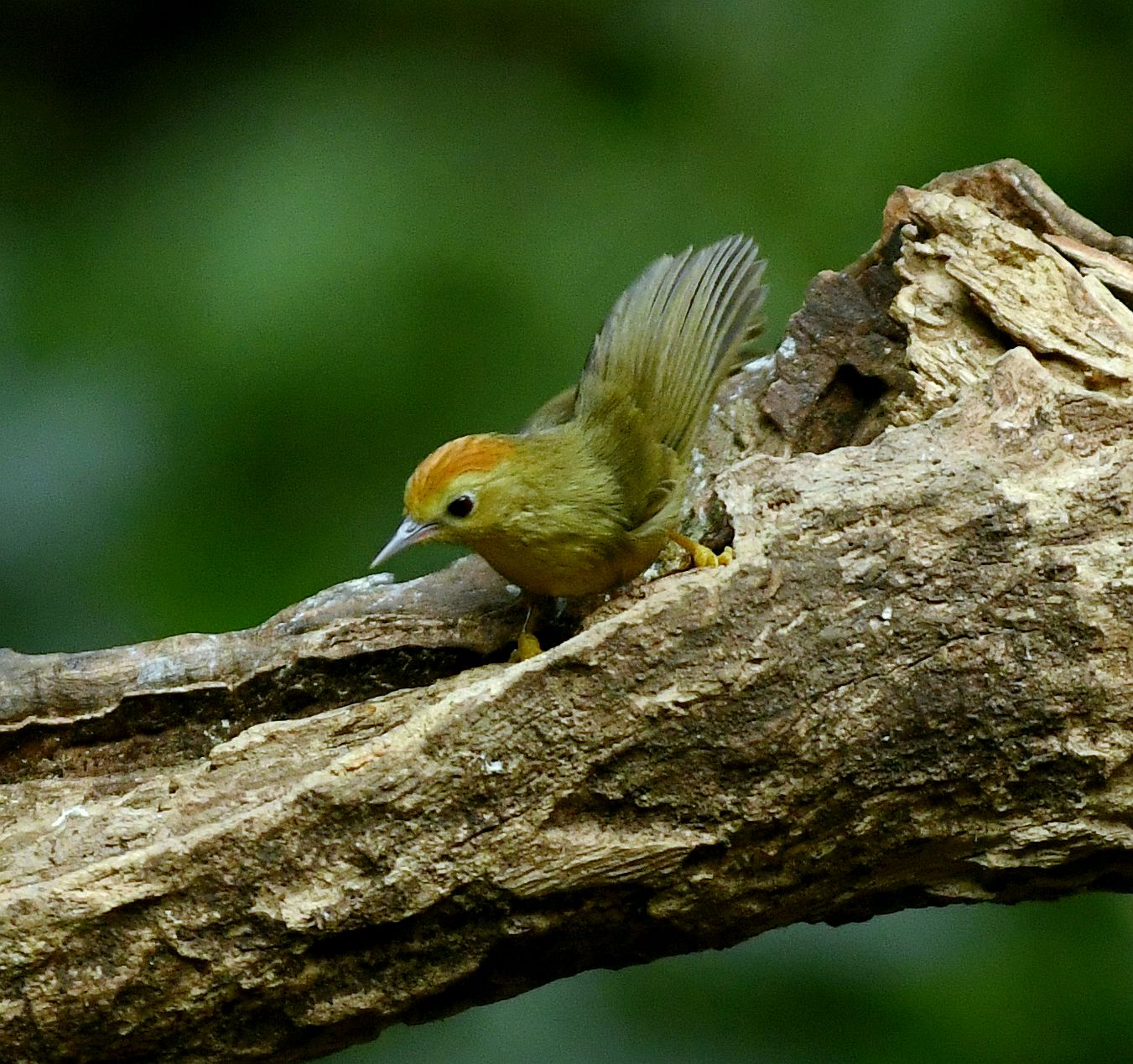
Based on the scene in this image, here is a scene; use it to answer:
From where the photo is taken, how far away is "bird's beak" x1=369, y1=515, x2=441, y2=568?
3246mm

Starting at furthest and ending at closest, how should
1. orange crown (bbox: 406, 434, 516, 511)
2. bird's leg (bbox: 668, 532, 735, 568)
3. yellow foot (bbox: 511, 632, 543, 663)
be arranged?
orange crown (bbox: 406, 434, 516, 511) → yellow foot (bbox: 511, 632, 543, 663) → bird's leg (bbox: 668, 532, 735, 568)

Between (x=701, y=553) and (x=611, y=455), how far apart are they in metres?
0.47

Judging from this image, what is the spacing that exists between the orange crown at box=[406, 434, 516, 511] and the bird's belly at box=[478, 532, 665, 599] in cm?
19

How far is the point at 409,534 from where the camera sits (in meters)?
3.27

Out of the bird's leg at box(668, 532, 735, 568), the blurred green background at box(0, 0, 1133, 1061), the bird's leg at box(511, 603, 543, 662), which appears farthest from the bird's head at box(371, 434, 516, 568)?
the blurred green background at box(0, 0, 1133, 1061)

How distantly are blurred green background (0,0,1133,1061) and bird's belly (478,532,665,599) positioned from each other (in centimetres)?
90

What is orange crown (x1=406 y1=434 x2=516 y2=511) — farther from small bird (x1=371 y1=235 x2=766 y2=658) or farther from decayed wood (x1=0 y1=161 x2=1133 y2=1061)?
decayed wood (x1=0 y1=161 x2=1133 y2=1061)

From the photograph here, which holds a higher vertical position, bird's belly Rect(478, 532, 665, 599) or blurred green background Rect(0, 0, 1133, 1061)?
blurred green background Rect(0, 0, 1133, 1061)

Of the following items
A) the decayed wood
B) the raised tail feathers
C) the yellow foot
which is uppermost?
the raised tail feathers

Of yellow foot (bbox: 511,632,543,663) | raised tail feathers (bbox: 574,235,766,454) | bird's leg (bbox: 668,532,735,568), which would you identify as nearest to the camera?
bird's leg (bbox: 668,532,735,568)

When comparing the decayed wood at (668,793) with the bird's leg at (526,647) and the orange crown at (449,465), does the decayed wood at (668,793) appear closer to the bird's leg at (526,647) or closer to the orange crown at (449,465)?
the bird's leg at (526,647)

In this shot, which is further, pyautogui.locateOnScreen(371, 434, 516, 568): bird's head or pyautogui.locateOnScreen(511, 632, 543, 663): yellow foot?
pyautogui.locateOnScreen(371, 434, 516, 568): bird's head

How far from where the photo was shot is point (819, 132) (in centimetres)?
480

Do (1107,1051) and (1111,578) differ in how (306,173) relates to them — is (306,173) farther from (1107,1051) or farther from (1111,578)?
(1107,1051)
